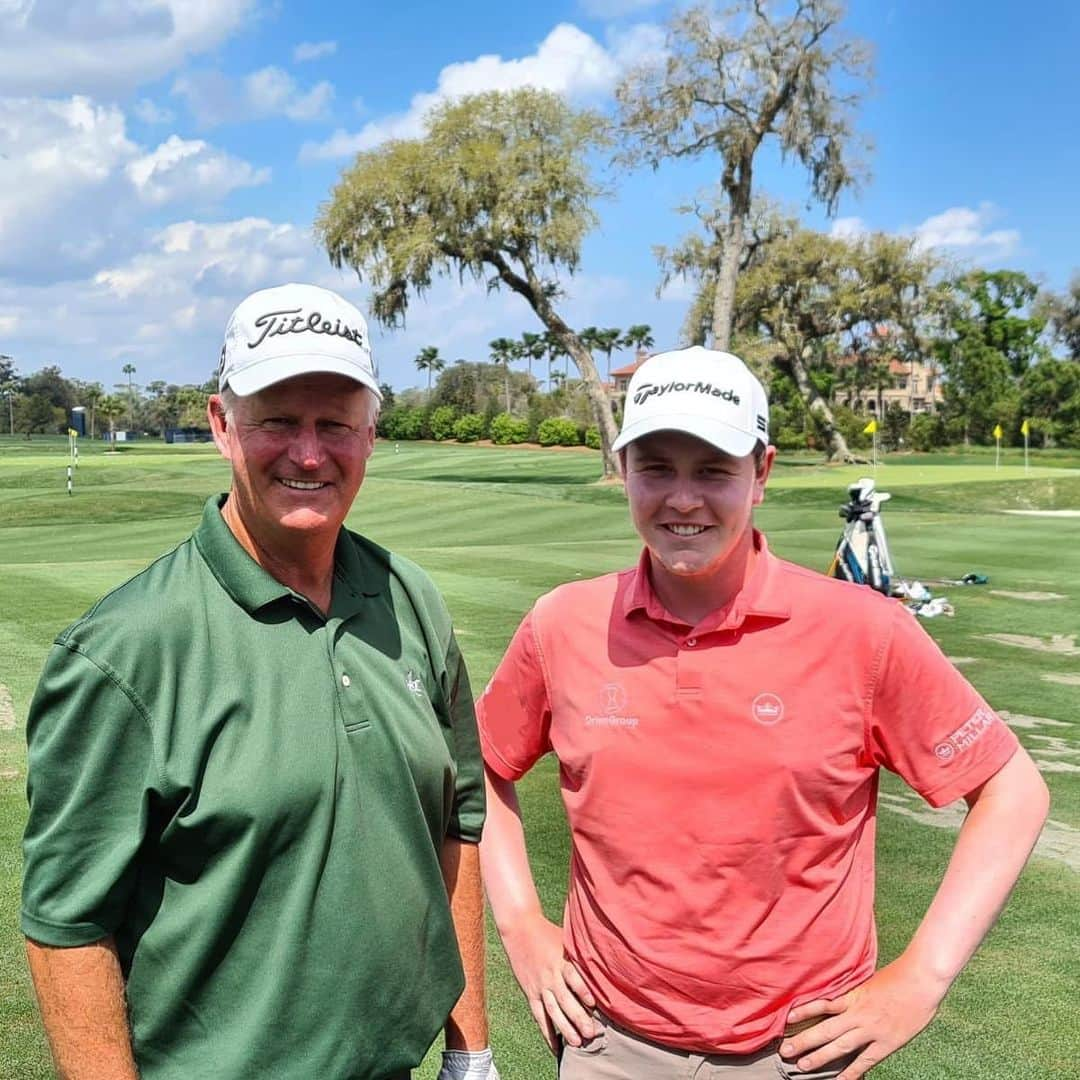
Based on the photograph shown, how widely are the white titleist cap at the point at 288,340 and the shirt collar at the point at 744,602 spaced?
67cm

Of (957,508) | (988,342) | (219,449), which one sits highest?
(988,342)

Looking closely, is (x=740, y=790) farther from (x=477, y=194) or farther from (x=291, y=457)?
(x=477, y=194)

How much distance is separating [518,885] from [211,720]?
856 millimetres

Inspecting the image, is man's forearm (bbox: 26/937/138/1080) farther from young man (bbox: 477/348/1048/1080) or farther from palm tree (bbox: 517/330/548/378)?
palm tree (bbox: 517/330/548/378)

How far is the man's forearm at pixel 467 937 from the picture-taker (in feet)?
8.12

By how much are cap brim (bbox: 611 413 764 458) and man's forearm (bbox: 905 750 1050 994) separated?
0.77 m

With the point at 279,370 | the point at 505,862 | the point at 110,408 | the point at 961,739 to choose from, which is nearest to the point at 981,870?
the point at 961,739

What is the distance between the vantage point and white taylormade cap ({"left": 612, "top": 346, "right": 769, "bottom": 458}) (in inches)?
89.6

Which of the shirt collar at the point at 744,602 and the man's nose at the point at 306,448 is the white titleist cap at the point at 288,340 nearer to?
the man's nose at the point at 306,448

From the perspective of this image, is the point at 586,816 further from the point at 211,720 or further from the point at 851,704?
the point at 211,720

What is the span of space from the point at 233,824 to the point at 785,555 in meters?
17.0

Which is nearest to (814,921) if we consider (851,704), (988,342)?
(851,704)

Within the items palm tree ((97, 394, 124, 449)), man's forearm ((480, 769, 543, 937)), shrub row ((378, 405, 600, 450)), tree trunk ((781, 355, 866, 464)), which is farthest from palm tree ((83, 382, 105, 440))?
man's forearm ((480, 769, 543, 937))

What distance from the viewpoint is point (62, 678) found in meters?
1.87
